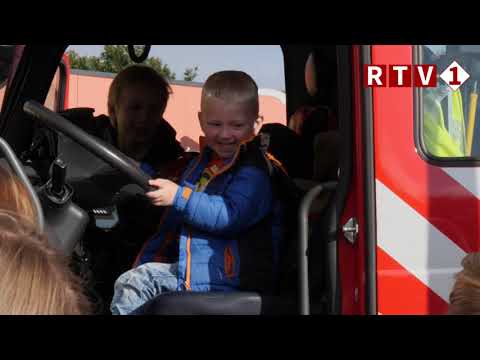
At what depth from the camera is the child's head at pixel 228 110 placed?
2346 mm

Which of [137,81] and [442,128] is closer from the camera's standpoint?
[442,128]

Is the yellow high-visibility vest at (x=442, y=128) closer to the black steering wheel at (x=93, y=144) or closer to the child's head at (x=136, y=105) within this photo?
the black steering wheel at (x=93, y=144)

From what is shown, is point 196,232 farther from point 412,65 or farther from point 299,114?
point 299,114

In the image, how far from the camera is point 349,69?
6.61 feet

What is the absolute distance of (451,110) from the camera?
6.72 ft

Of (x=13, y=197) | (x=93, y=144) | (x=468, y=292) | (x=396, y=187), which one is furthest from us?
(x=93, y=144)

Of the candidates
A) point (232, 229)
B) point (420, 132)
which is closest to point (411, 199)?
point (420, 132)

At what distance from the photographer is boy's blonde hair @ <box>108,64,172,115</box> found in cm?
304

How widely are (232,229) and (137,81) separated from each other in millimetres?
1009

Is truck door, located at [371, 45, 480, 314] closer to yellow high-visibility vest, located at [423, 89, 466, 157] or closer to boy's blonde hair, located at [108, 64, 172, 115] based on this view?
yellow high-visibility vest, located at [423, 89, 466, 157]

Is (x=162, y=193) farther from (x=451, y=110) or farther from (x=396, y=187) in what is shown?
(x=451, y=110)

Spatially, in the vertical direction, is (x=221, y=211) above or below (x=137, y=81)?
below

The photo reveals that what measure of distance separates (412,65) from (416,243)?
1.53 feet

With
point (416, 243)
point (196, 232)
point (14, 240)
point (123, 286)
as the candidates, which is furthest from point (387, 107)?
point (14, 240)
